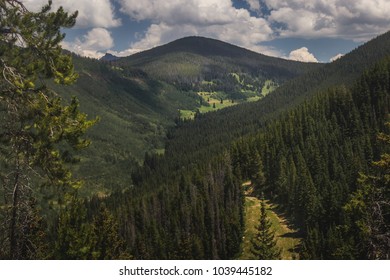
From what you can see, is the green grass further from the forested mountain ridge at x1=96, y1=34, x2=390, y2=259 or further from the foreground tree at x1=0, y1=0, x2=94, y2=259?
the foreground tree at x1=0, y1=0, x2=94, y2=259

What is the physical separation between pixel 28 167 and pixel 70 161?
246 cm

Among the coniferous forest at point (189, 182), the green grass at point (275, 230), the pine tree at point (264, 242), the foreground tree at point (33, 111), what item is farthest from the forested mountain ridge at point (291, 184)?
the foreground tree at point (33, 111)

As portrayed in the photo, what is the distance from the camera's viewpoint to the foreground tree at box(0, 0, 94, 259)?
21.7 meters

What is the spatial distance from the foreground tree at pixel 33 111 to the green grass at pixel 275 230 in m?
76.7

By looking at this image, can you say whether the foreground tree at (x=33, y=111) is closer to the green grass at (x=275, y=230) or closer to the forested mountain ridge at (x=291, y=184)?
the forested mountain ridge at (x=291, y=184)

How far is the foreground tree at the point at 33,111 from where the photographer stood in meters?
21.7

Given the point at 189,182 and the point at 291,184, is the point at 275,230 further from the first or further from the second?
the point at 189,182

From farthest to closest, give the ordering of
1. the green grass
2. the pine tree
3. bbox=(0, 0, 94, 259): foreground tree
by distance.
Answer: the green grass < the pine tree < bbox=(0, 0, 94, 259): foreground tree

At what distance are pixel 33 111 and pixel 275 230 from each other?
92288 mm

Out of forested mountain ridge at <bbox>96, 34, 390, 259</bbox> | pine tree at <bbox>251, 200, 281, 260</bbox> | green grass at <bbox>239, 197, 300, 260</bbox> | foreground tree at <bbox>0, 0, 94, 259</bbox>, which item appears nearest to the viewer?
foreground tree at <bbox>0, 0, 94, 259</bbox>

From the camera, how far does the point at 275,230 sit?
104 meters

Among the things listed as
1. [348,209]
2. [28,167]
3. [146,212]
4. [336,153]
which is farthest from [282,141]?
[28,167]

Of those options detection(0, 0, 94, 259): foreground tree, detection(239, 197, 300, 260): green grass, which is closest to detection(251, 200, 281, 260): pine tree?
detection(239, 197, 300, 260): green grass

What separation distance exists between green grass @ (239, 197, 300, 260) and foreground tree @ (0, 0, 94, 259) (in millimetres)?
76658
